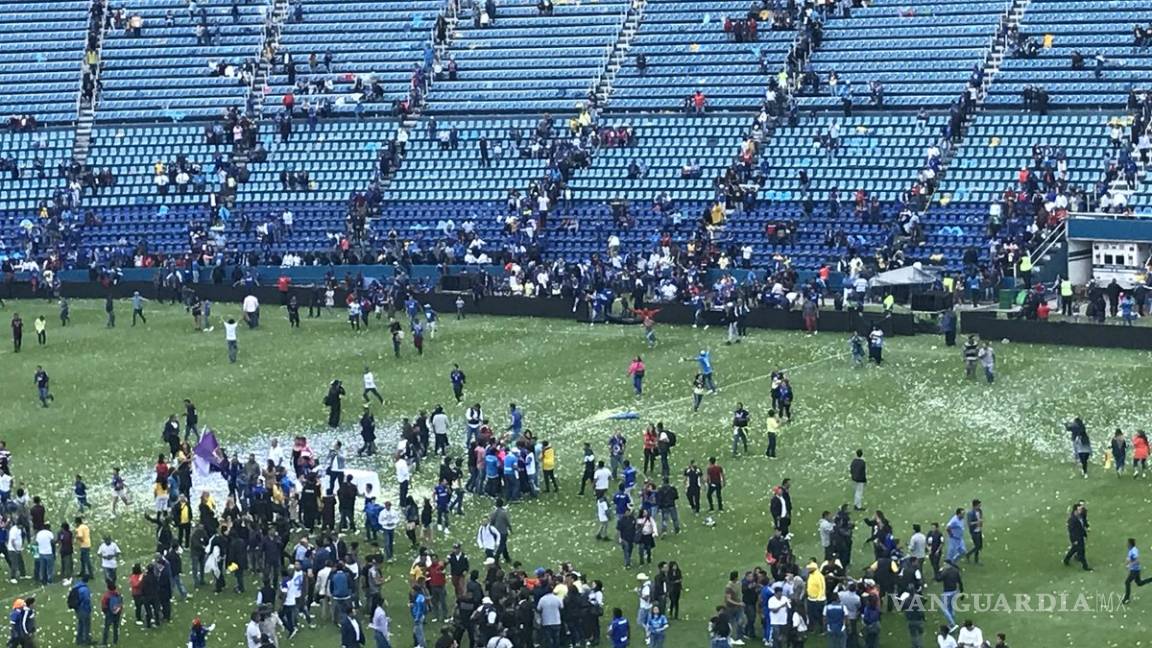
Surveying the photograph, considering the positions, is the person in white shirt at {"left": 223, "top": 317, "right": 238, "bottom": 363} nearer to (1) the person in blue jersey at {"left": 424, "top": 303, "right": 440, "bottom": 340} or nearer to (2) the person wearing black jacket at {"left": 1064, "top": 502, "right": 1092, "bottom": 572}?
(1) the person in blue jersey at {"left": 424, "top": 303, "right": 440, "bottom": 340}

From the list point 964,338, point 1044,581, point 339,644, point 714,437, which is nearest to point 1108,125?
point 964,338

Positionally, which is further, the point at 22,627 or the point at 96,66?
the point at 96,66

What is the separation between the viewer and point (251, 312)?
78.9 metres

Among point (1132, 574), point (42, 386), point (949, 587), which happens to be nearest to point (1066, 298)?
point (1132, 574)

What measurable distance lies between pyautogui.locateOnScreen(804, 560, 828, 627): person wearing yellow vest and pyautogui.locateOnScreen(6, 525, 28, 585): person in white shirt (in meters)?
16.9

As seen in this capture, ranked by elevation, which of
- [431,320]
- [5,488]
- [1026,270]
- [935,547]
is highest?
[1026,270]

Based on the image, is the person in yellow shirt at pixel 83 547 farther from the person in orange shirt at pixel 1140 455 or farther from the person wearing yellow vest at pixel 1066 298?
the person wearing yellow vest at pixel 1066 298

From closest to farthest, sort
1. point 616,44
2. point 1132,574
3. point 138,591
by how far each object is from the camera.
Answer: point 1132,574 < point 138,591 < point 616,44

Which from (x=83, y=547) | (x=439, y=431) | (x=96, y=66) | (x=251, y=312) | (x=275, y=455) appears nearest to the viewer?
(x=83, y=547)

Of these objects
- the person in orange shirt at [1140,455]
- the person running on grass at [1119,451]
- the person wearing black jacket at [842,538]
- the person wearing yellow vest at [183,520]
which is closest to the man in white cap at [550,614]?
the person wearing black jacket at [842,538]

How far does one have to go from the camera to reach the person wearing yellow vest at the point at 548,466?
5578 cm

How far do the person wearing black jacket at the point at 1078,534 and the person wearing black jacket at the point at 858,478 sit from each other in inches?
235

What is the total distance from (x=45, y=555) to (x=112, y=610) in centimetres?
480

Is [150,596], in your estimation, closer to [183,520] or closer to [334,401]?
[183,520]
